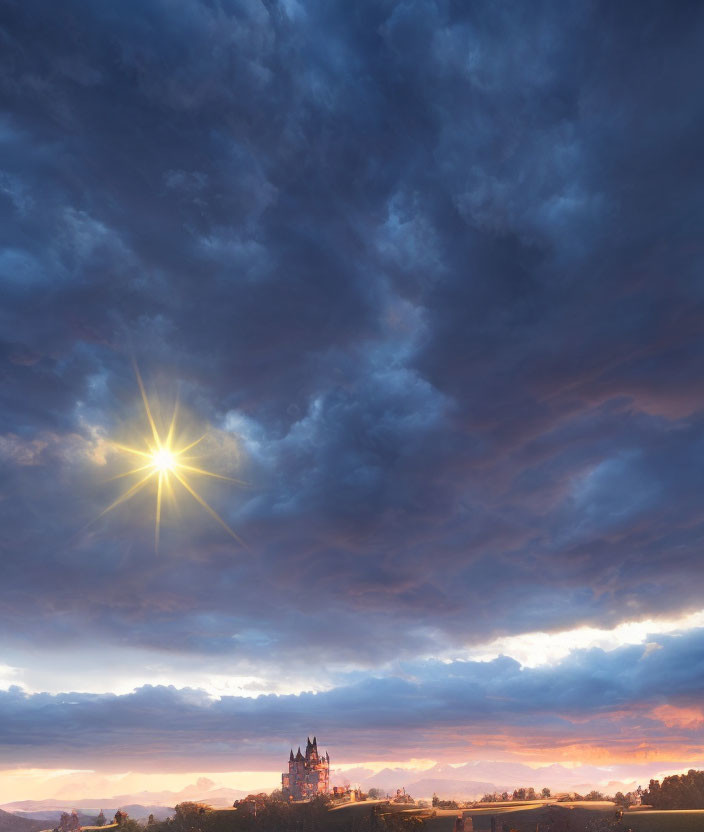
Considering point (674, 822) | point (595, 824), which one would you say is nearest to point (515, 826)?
point (595, 824)

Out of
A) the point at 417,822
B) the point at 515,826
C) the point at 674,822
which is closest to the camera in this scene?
the point at 674,822

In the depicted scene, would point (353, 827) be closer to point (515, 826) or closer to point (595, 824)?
point (515, 826)

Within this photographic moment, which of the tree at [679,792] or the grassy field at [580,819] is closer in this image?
the grassy field at [580,819]

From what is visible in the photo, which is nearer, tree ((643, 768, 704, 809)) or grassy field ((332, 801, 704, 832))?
grassy field ((332, 801, 704, 832))

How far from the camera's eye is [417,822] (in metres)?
196

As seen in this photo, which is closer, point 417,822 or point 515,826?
point 515,826

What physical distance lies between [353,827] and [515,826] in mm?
46065

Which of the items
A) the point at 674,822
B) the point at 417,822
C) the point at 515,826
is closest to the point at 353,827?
the point at 417,822

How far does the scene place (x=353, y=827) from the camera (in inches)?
7840

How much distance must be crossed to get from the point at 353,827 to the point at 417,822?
18.4 meters

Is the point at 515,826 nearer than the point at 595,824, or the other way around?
the point at 595,824

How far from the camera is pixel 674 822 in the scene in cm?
15712

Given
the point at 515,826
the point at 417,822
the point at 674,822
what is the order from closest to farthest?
the point at 674,822 < the point at 515,826 < the point at 417,822

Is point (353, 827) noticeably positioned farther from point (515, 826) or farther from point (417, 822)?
point (515, 826)
